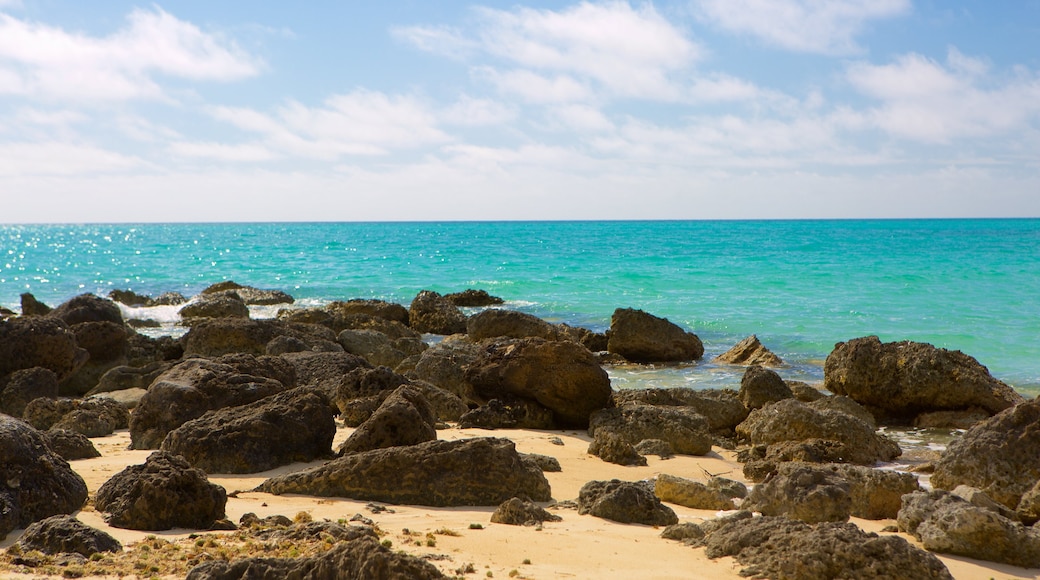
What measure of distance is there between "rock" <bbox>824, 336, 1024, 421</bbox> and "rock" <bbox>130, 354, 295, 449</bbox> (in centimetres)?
716

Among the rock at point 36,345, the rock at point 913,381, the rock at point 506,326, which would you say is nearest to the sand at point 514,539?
the rock at point 36,345

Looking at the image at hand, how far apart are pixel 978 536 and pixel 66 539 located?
16.1 feet

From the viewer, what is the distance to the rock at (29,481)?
5.05 m

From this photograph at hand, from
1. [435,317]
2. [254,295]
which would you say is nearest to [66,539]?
[435,317]

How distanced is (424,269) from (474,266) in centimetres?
305

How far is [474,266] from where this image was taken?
47438 millimetres

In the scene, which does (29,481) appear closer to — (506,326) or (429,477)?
(429,477)

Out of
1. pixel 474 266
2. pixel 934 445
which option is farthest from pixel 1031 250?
pixel 934 445

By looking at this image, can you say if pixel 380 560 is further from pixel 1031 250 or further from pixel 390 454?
pixel 1031 250

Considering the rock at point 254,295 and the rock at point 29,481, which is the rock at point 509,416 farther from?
the rock at point 254,295

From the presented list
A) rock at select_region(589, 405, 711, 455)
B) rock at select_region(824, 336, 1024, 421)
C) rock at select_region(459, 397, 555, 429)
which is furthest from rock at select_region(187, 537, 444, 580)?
rock at select_region(824, 336, 1024, 421)

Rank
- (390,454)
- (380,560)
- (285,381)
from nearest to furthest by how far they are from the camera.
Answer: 1. (380,560)
2. (390,454)
3. (285,381)

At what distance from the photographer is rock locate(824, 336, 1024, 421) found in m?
11.2

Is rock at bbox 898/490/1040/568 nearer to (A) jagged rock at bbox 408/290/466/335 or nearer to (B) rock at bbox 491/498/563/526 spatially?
(B) rock at bbox 491/498/563/526
